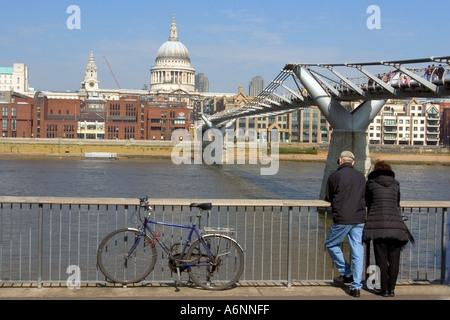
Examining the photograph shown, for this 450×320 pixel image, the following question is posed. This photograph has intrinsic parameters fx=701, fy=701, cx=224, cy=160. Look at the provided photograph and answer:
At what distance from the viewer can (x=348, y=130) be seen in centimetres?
2945

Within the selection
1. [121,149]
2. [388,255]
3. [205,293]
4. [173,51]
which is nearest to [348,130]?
[388,255]

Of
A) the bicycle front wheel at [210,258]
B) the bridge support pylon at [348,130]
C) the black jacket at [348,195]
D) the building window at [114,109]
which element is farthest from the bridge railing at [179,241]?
the building window at [114,109]

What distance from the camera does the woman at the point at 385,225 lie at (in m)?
6.68

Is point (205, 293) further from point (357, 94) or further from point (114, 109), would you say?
point (114, 109)

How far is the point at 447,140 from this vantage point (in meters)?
105

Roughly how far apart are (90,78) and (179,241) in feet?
558

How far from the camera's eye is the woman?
21.9ft

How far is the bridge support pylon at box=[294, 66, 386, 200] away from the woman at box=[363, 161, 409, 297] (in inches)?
870

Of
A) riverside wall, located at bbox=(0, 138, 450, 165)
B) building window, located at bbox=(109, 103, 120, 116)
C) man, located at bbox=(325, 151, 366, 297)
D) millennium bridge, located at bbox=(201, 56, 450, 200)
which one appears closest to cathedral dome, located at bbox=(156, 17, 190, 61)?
building window, located at bbox=(109, 103, 120, 116)

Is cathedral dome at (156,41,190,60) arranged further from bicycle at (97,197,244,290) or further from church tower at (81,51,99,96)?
bicycle at (97,197,244,290)

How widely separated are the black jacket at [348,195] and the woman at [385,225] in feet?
0.27

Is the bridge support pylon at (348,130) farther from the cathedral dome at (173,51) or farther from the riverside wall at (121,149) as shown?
the cathedral dome at (173,51)

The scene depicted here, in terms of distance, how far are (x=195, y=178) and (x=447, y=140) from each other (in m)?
66.6
